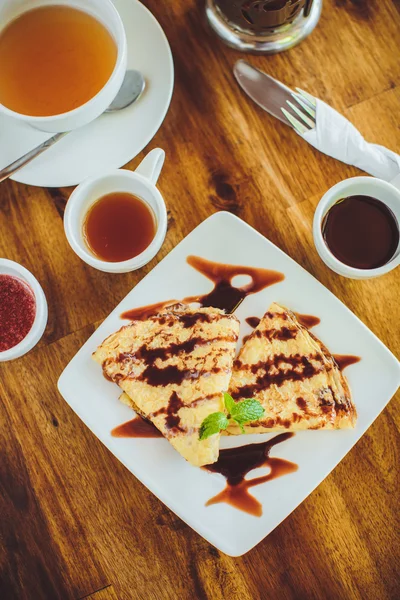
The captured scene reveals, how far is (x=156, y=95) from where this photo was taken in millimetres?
1421

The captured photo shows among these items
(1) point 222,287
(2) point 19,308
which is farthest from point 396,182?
(2) point 19,308

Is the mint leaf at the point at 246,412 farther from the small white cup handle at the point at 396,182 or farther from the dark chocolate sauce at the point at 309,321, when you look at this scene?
the small white cup handle at the point at 396,182

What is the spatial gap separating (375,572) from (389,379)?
54 cm

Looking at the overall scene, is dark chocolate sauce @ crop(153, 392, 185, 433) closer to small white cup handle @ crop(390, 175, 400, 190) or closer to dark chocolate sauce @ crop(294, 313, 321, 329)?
dark chocolate sauce @ crop(294, 313, 321, 329)

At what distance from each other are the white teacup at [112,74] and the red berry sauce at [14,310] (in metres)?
0.46

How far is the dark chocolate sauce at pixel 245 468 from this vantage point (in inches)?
55.2

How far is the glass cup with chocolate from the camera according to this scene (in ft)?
4.80

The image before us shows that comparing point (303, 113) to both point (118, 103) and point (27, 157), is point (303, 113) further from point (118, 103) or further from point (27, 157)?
point (27, 157)

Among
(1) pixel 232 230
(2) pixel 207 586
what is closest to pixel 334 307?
(1) pixel 232 230

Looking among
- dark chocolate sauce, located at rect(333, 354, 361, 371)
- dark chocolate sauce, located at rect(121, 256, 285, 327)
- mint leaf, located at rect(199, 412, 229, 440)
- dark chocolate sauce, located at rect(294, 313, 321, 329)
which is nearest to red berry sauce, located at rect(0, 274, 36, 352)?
dark chocolate sauce, located at rect(121, 256, 285, 327)

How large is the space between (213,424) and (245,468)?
222mm

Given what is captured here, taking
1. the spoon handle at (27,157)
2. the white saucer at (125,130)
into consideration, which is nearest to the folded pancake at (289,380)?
the white saucer at (125,130)

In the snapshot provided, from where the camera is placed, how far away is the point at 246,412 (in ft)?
4.31

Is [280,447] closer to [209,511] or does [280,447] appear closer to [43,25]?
[209,511]
